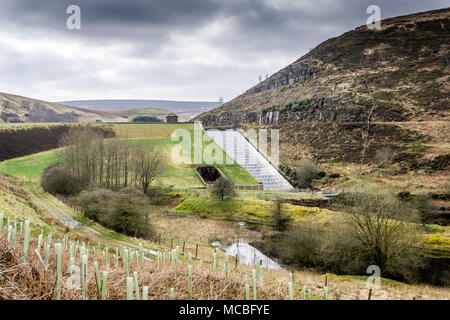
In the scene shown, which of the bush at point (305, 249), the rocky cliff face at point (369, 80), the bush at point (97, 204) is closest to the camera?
the bush at point (305, 249)

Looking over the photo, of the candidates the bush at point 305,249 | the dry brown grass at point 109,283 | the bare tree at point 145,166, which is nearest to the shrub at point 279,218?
the bush at point 305,249

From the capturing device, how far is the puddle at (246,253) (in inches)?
974

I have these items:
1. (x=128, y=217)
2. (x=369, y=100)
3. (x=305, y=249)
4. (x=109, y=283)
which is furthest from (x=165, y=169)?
(x=369, y=100)

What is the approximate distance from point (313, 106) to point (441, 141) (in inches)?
1637

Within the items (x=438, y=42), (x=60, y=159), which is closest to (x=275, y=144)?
(x=60, y=159)

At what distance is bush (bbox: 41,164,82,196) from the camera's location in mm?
41781

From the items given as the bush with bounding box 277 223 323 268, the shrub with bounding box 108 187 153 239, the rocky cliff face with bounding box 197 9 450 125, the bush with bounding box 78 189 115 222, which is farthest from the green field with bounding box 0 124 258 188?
the rocky cliff face with bounding box 197 9 450 125

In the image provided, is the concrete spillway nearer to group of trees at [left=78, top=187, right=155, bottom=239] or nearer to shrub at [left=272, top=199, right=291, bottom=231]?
shrub at [left=272, top=199, right=291, bottom=231]

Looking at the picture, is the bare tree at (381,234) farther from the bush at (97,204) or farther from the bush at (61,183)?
the bush at (61,183)

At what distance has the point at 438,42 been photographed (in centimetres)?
10238

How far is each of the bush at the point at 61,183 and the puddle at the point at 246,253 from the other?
2528cm

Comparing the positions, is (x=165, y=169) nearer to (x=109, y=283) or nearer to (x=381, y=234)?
(x=381, y=234)
